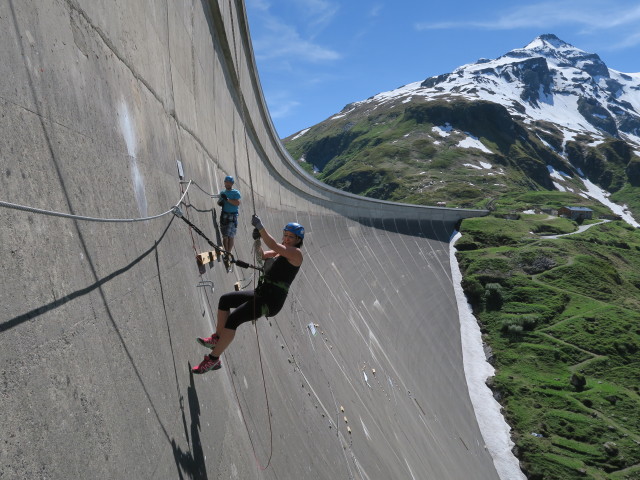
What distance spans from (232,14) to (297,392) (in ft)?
26.2

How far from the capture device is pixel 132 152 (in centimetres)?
484

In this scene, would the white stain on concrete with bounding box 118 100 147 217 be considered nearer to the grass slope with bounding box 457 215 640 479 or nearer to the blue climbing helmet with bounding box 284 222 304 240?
the blue climbing helmet with bounding box 284 222 304 240

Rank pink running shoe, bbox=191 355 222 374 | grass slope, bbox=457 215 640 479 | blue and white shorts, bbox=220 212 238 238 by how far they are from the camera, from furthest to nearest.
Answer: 1. grass slope, bbox=457 215 640 479
2. blue and white shorts, bbox=220 212 238 238
3. pink running shoe, bbox=191 355 222 374

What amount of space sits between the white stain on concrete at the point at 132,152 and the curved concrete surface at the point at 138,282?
0.03 m

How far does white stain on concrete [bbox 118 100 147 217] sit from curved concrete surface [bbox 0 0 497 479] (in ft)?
0.09

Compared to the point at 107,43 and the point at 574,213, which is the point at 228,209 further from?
the point at 574,213

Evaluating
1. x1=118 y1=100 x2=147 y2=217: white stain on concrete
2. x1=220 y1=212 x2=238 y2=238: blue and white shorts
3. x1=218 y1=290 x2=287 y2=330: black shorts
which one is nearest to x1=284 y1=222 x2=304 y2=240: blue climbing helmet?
x1=218 y1=290 x2=287 y2=330: black shorts

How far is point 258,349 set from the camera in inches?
319

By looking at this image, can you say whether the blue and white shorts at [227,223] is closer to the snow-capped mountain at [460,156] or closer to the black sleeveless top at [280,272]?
the black sleeveless top at [280,272]

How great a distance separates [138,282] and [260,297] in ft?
4.63

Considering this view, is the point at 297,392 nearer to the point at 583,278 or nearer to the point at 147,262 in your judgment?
the point at 147,262

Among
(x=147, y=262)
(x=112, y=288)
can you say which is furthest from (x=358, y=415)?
(x=112, y=288)

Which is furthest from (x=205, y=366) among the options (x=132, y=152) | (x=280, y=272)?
(x=132, y=152)

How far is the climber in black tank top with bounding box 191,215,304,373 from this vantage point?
5289 millimetres
